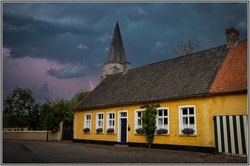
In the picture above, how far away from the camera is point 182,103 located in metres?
13.1

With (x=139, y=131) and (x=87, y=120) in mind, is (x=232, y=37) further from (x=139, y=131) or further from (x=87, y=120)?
(x=87, y=120)

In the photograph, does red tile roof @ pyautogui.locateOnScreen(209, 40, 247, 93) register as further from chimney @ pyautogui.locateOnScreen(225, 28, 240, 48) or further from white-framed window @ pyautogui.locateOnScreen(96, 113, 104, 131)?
white-framed window @ pyautogui.locateOnScreen(96, 113, 104, 131)

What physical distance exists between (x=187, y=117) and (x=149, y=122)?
2336 mm

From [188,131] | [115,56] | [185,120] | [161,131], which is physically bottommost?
[161,131]

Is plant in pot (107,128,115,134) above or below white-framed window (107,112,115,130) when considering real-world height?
below

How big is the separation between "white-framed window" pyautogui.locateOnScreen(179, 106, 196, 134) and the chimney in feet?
16.9

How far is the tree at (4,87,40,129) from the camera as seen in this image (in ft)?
87.9

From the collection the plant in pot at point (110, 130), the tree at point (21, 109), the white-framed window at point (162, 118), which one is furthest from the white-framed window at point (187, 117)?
the tree at point (21, 109)

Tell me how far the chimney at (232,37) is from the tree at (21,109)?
21159 millimetres

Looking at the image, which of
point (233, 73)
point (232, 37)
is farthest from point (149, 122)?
point (232, 37)

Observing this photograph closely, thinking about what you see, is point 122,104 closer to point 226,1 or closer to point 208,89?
point 208,89

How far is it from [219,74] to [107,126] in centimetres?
876

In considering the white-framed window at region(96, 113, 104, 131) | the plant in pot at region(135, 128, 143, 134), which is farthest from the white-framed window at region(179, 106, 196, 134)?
the white-framed window at region(96, 113, 104, 131)

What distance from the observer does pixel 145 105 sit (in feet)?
48.3
